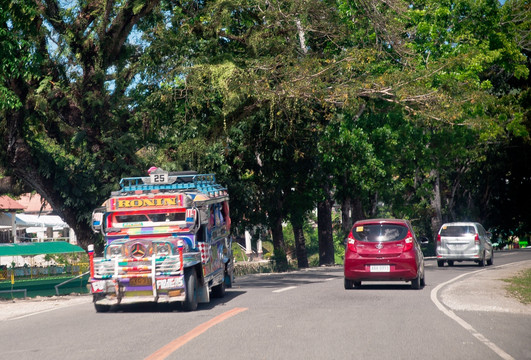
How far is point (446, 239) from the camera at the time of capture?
29812 mm

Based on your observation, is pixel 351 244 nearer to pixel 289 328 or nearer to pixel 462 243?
pixel 289 328

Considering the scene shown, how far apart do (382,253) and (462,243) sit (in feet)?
41.8

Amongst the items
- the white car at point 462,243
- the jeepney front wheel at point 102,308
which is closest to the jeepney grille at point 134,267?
the jeepney front wheel at point 102,308

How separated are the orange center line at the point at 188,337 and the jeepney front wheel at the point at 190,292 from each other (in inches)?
35.5

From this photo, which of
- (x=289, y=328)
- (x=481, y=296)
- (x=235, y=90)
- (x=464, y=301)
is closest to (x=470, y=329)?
(x=289, y=328)

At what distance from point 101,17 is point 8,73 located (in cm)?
553

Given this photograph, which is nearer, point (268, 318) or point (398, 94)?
point (268, 318)

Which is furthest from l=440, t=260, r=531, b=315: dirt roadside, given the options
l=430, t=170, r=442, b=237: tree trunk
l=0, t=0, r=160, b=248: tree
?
l=430, t=170, r=442, b=237: tree trunk

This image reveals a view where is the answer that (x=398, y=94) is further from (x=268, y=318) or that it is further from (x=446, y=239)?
(x=268, y=318)

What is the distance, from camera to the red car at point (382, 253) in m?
17.8

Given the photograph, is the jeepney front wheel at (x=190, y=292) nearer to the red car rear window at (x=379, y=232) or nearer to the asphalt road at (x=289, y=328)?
the asphalt road at (x=289, y=328)

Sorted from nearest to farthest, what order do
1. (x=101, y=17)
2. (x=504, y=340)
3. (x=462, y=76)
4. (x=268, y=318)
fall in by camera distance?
(x=504, y=340) → (x=268, y=318) → (x=101, y=17) → (x=462, y=76)

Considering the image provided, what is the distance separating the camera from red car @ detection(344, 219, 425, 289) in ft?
58.2

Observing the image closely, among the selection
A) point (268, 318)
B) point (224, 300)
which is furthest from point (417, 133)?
point (268, 318)
